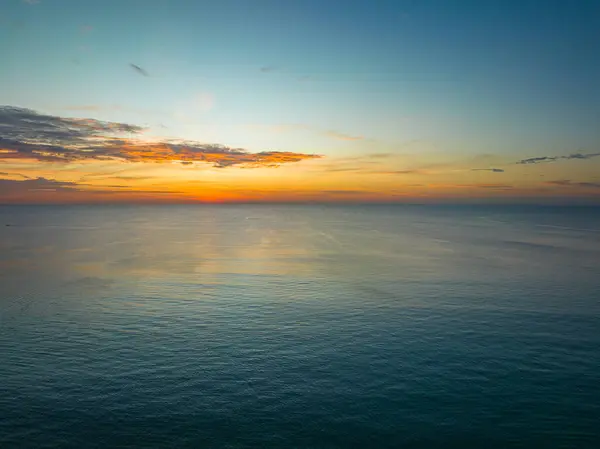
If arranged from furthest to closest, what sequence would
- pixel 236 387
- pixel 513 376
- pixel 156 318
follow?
pixel 156 318 < pixel 513 376 < pixel 236 387

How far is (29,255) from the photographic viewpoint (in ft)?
436

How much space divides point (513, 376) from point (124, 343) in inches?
1643

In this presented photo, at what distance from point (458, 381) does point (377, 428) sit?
466 inches

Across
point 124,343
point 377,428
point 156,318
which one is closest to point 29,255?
point 156,318

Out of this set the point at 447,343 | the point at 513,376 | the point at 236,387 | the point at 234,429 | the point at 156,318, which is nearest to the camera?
the point at 234,429

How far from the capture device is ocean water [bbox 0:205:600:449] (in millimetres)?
33719

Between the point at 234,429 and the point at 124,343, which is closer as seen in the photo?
the point at 234,429

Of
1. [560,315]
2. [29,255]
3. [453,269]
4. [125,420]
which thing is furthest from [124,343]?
[29,255]

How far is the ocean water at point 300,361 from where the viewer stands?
33.7 metres

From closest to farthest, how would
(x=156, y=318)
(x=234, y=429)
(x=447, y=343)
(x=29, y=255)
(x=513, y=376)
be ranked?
(x=234, y=429) < (x=513, y=376) < (x=447, y=343) < (x=156, y=318) < (x=29, y=255)

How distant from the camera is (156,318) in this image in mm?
63406

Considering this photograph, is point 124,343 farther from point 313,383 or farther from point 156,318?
point 313,383

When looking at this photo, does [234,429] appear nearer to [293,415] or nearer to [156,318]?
[293,415]

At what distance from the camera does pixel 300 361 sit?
46562mm
